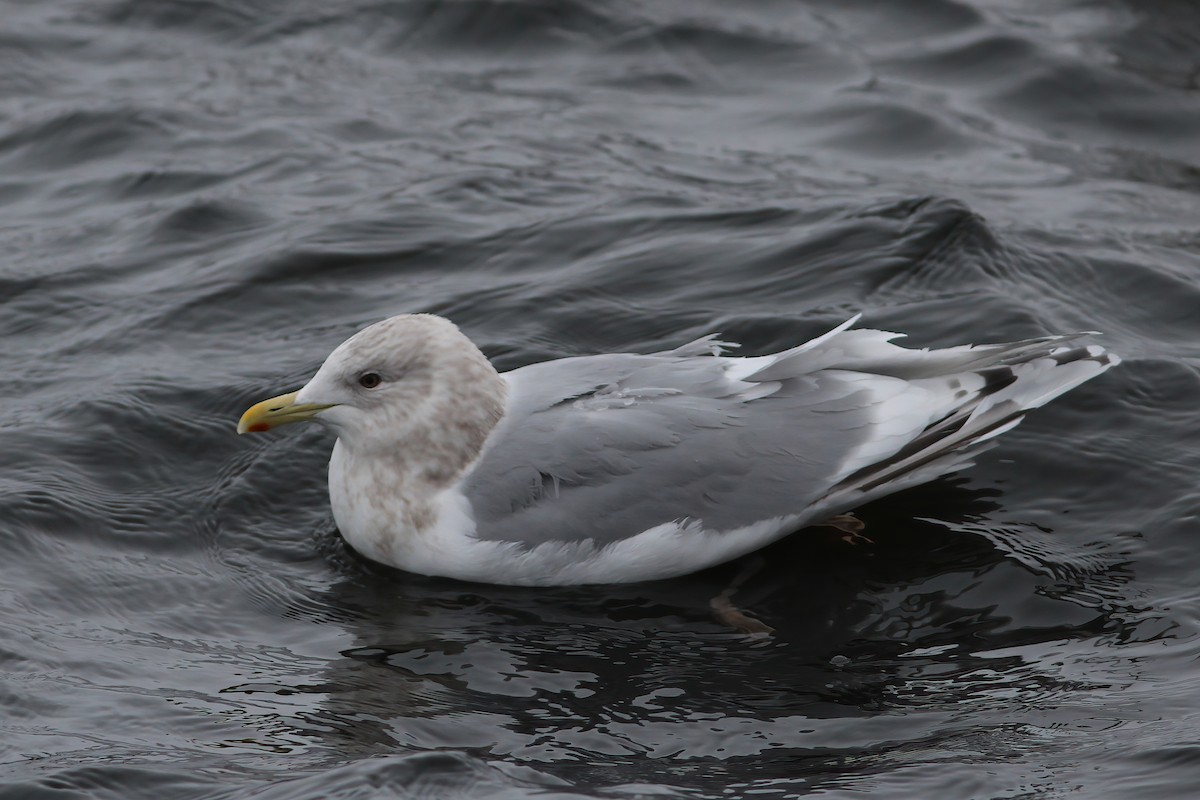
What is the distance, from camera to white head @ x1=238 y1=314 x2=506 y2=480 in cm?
636

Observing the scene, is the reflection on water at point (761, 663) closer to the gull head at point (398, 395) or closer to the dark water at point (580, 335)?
the dark water at point (580, 335)

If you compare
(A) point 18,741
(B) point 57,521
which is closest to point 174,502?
(B) point 57,521

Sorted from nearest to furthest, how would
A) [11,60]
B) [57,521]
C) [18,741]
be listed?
[18,741]
[57,521]
[11,60]

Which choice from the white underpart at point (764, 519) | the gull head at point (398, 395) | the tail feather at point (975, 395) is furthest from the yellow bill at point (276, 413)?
the tail feather at point (975, 395)

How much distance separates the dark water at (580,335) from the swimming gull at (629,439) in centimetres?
22

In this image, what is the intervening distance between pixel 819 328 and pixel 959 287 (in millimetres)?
910

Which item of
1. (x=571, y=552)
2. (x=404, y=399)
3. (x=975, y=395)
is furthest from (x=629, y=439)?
(x=975, y=395)

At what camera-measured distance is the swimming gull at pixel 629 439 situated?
241 inches

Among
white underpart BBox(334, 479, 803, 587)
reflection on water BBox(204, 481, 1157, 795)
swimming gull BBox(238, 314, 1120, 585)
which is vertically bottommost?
reflection on water BBox(204, 481, 1157, 795)

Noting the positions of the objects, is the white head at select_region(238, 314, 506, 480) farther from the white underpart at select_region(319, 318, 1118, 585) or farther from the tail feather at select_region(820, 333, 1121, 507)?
the tail feather at select_region(820, 333, 1121, 507)

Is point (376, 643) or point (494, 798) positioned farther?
point (376, 643)

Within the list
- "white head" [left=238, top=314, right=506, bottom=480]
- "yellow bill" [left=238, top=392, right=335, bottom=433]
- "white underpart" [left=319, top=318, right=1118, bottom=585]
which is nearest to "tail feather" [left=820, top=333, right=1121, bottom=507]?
"white underpart" [left=319, top=318, right=1118, bottom=585]

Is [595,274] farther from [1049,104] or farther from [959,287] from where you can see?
[1049,104]

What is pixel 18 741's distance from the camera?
5.11m
